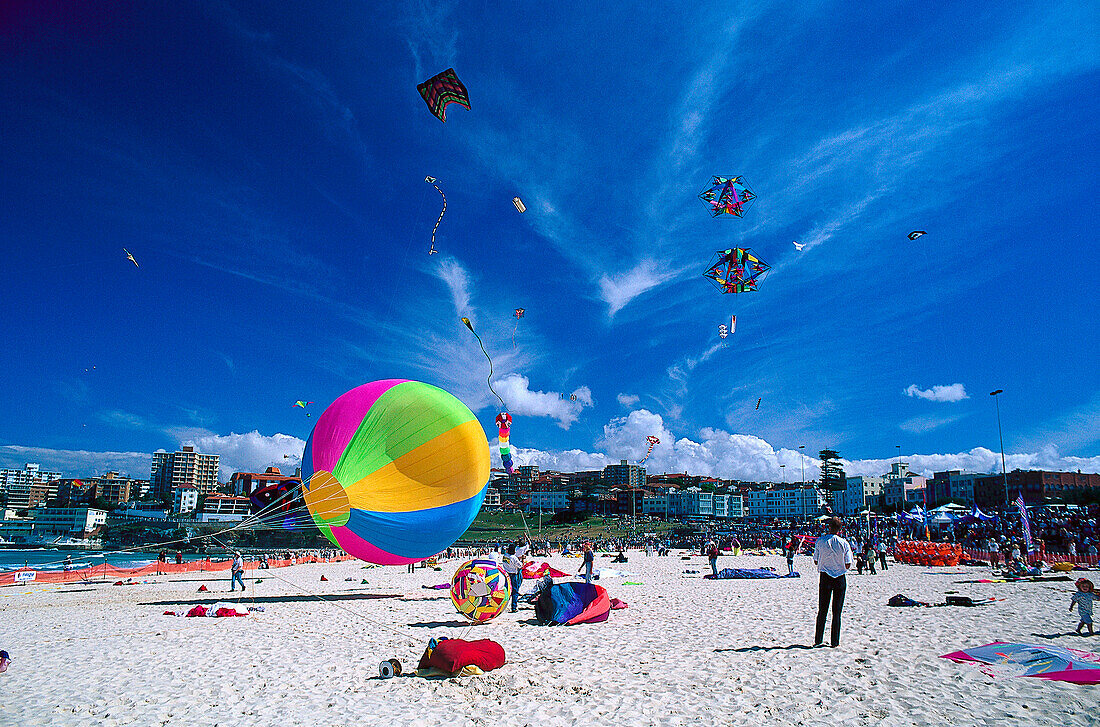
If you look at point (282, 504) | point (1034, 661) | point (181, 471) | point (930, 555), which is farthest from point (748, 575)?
point (181, 471)

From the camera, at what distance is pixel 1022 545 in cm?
2084

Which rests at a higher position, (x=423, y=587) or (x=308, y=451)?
(x=308, y=451)

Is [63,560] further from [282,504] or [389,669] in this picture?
[389,669]

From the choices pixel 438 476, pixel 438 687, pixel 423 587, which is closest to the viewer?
pixel 438 687

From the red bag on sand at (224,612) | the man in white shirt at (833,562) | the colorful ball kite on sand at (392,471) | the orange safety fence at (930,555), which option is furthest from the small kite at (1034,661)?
the orange safety fence at (930,555)

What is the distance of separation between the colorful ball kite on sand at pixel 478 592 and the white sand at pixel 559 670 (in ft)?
0.89

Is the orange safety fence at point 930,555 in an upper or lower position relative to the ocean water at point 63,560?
upper

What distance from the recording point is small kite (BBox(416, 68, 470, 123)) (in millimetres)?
9750

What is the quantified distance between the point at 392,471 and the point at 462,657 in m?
4.33

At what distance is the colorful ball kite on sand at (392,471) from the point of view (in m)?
9.70

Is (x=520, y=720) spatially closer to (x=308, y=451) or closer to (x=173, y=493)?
(x=308, y=451)

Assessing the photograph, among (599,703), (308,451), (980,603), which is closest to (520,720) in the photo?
(599,703)

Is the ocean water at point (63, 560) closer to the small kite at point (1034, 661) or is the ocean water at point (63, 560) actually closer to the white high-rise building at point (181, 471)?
the small kite at point (1034, 661)

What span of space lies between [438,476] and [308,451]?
2.53 m
